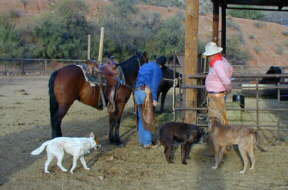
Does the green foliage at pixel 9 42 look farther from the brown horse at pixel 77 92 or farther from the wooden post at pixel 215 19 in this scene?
the brown horse at pixel 77 92

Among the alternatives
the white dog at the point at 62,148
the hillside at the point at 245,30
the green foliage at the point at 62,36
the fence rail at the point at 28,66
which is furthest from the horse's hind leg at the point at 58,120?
the hillside at the point at 245,30

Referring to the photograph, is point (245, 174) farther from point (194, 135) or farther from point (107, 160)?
point (107, 160)

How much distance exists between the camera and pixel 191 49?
7.76 metres

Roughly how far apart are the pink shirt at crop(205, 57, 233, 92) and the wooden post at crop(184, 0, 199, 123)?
1234mm

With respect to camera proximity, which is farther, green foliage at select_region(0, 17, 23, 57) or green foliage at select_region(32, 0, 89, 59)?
green foliage at select_region(32, 0, 89, 59)

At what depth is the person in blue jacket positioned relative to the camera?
7.37m

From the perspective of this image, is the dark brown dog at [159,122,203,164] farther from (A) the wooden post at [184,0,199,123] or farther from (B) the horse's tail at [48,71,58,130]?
(B) the horse's tail at [48,71,58,130]

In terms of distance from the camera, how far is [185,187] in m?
5.20

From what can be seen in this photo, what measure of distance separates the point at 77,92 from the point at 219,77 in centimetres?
277

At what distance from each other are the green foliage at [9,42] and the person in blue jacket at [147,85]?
26421mm

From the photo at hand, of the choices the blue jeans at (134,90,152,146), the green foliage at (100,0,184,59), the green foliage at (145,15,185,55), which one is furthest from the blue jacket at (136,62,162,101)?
the green foliage at (145,15,185,55)

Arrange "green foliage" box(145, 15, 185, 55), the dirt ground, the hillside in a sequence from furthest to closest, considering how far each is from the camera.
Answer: the hillside < "green foliage" box(145, 15, 185, 55) < the dirt ground

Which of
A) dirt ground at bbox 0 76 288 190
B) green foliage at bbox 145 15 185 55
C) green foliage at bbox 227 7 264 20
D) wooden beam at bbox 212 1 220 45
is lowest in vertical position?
dirt ground at bbox 0 76 288 190

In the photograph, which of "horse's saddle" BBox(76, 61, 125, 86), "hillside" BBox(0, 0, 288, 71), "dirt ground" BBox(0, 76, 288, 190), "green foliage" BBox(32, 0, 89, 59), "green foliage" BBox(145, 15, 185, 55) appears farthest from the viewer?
"hillside" BBox(0, 0, 288, 71)
